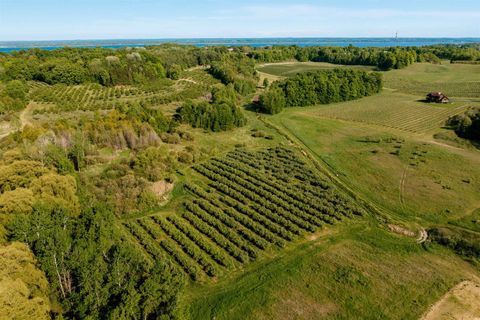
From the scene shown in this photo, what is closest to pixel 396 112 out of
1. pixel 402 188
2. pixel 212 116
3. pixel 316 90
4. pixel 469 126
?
pixel 469 126

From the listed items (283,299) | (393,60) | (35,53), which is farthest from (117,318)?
(393,60)

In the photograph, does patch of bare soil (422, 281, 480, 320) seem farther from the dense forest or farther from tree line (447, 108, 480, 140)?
the dense forest

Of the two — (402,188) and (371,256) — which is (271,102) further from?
(371,256)

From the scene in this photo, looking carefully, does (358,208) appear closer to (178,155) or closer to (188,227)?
(188,227)

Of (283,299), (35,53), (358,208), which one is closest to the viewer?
(283,299)

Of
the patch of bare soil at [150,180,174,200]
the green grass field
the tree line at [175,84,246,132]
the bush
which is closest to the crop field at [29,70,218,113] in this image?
the green grass field
